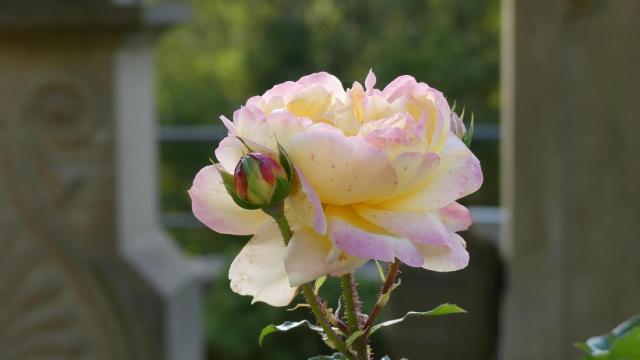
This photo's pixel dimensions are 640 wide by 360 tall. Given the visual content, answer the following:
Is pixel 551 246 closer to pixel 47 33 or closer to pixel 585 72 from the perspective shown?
pixel 585 72

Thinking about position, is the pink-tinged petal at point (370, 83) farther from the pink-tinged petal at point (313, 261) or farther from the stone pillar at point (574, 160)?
the stone pillar at point (574, 160)

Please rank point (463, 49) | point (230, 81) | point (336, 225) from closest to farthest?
1. point (336, 225)
2. point (463, 49)
3. point (230, 81)

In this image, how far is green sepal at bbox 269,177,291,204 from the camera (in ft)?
1.64

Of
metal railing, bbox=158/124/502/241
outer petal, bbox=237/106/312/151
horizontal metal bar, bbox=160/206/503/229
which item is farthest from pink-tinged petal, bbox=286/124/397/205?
horizontal metal bar, bbox=160/206/503/229

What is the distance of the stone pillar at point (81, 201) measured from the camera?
3.14 m

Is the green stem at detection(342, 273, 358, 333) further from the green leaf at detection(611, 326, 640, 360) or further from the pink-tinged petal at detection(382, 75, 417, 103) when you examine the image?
the green leaf at detection(611, 326, 640, 360)

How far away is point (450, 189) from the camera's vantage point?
20.3 inches

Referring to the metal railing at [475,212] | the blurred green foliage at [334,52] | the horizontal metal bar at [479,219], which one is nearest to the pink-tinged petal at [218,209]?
the metal railing at [475,212]

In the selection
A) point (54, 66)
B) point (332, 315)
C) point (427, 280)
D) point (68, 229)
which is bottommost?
point (427, 280)

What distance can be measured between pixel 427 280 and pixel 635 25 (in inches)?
37.7

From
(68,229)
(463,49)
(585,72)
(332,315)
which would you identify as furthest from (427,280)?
(463,49)

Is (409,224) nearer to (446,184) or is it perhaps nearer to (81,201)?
(446,184)

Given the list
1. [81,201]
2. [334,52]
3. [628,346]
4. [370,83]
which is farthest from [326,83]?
[334,52]

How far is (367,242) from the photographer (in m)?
0.49
